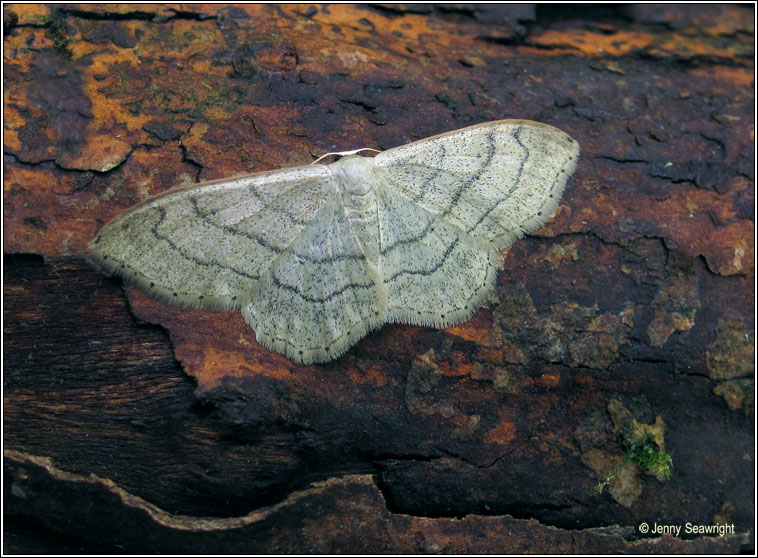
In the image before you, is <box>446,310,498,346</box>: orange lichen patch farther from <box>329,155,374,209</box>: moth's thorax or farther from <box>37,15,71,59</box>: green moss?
<box>37,15,71,59</box>: green moss

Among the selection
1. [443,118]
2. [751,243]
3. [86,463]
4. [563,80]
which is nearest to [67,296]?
[86,463]

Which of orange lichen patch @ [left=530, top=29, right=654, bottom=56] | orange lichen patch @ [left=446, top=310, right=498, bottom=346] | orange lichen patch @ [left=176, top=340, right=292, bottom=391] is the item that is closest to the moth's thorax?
orange lichen patch @ [left=446, top=310, right=498, bottom=346]

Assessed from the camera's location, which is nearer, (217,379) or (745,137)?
(217,379)

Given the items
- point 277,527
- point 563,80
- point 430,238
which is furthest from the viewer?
point 563,80

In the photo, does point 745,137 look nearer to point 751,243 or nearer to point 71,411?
point 751,243

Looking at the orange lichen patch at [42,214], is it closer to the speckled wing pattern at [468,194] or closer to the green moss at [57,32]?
the green moss at [57,32]

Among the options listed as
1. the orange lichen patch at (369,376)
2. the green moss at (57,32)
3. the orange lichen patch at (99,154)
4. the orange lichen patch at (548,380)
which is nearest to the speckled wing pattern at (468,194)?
the orange lichen patch at (369,376)
